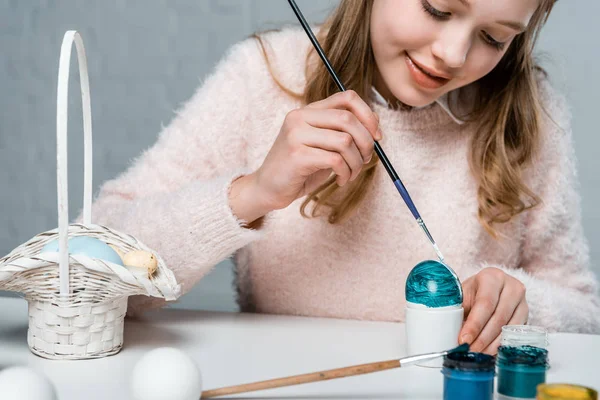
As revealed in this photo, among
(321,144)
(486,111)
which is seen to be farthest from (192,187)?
(486,111)

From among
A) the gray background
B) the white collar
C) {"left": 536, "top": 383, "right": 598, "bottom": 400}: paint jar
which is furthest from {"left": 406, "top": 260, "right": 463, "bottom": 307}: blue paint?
the gray background

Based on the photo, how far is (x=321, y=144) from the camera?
105 centimetres

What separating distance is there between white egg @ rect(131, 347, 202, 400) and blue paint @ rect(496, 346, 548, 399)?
0.31m

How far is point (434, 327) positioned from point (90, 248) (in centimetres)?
41

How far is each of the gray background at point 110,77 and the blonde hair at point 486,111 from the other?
787 millimetres

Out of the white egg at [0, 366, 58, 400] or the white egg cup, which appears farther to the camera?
the white egg cup

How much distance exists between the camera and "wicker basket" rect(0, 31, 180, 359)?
911 mm

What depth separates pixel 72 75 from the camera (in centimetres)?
242

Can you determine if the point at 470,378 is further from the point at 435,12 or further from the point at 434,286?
the point at 435,12

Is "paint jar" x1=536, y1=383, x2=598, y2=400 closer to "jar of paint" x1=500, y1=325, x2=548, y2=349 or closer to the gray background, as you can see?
"jar of paint" x1=500, y1=325, x2=548, y2=349

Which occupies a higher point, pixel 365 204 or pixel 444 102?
pixel 444 102

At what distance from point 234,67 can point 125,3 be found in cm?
96

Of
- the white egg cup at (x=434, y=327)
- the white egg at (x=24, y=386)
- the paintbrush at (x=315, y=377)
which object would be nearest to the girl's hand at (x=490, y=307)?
the white egg cup at (x=434, y=327)

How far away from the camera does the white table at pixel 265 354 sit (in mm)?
867
